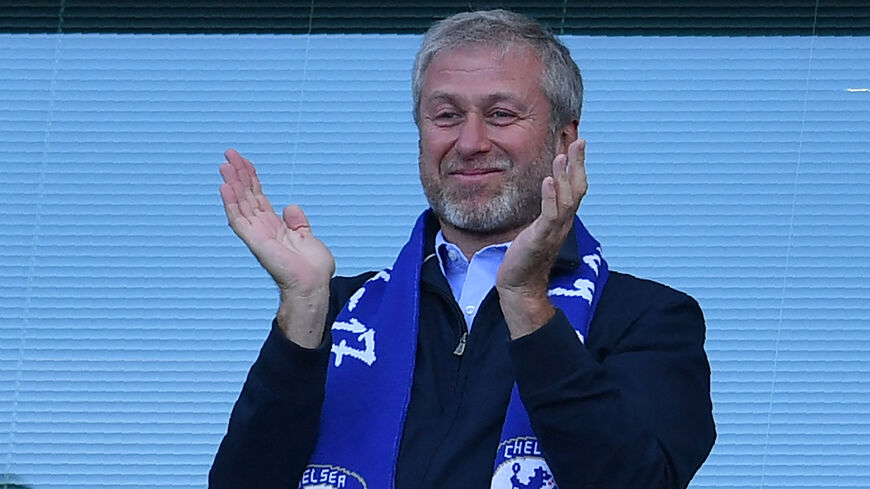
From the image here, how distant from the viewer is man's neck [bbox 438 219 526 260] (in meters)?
2.94

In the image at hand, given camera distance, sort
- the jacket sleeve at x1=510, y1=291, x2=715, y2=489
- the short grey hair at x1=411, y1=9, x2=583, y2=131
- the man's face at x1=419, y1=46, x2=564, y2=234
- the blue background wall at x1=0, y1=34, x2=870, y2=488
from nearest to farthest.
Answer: the jacket sleeve at x1=510, y1=291, x2=715, y2=489 < the man's face at x1=419, y1=46, x2=564, y2=234 < the short grey hair at x1=411, y1=9, x2=583, y2=131 < the blue background wall at x1=0, y1=34, x2=870, y2=488

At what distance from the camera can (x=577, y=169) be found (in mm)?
2561

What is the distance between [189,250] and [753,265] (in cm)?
137

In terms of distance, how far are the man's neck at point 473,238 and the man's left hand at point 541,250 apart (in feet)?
1.11

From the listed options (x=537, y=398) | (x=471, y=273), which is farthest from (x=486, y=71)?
(x=537, y=398)

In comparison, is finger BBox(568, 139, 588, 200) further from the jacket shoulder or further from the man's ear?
the man's ear

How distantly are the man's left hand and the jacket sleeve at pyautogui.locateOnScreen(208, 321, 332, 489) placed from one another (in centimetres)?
31

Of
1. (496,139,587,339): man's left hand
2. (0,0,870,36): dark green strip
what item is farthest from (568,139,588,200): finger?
(0,0,870,36): dark green strip

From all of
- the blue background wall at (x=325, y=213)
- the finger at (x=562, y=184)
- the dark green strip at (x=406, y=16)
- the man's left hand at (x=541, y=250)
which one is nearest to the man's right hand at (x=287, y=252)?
the man's left hand at (x=541, y=250)

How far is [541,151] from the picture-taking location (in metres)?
2.94

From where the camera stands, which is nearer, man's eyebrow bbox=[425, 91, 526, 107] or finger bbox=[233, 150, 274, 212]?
finger bbox=[233, 150, 274, 212]

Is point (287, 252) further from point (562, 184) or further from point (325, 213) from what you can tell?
point (325, 213)

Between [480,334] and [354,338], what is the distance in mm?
262

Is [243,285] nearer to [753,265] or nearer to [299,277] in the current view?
[753,265]
